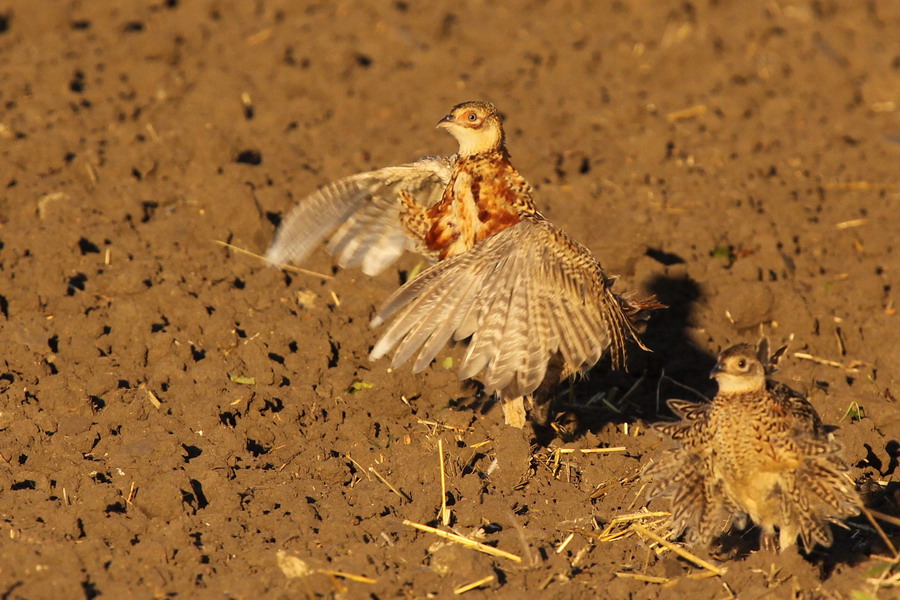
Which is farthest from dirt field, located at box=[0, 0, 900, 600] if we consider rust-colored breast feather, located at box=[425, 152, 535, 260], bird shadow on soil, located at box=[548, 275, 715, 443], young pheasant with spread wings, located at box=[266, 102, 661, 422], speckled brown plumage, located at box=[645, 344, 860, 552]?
rust-colored breast feather, located at box=[425, 152, 535, 260]

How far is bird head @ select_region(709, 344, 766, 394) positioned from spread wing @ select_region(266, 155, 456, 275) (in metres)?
2.65

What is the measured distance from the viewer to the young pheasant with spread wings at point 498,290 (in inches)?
248

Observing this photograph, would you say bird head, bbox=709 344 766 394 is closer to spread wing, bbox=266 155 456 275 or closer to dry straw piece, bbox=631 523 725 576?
dry straw piece, bbox=631 523 725 576

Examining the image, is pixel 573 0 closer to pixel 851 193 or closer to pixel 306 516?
pixel 851 193

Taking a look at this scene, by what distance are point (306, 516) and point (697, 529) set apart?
1992 mm

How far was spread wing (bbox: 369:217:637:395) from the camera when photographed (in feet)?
20.6

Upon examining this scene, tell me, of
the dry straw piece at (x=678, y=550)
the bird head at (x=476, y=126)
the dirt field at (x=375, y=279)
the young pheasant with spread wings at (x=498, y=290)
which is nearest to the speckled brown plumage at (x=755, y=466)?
the dry straw piece at (x=678, y=550)

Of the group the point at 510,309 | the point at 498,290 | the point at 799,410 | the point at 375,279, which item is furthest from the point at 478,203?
the point at 799,410

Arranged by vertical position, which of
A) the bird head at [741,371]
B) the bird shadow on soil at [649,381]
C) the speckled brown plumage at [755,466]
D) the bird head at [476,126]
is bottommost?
the bird shadow on soil at [649,381]

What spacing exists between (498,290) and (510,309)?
13 centimetres

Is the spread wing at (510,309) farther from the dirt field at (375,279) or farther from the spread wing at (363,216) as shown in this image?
the spread wing at (363,216)

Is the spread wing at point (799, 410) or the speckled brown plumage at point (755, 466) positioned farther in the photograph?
the spread wing at point (799, 410)

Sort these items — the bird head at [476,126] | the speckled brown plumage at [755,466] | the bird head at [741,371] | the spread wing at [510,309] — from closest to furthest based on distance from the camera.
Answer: the speckled brown plumage at [755,466] → the bird head at [741,371] → the spread wing at [510,309] → the bird head at [476,126]

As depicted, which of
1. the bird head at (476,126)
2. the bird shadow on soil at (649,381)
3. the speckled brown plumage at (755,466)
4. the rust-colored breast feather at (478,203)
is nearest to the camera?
the speckled brown plumage at (755,466)
